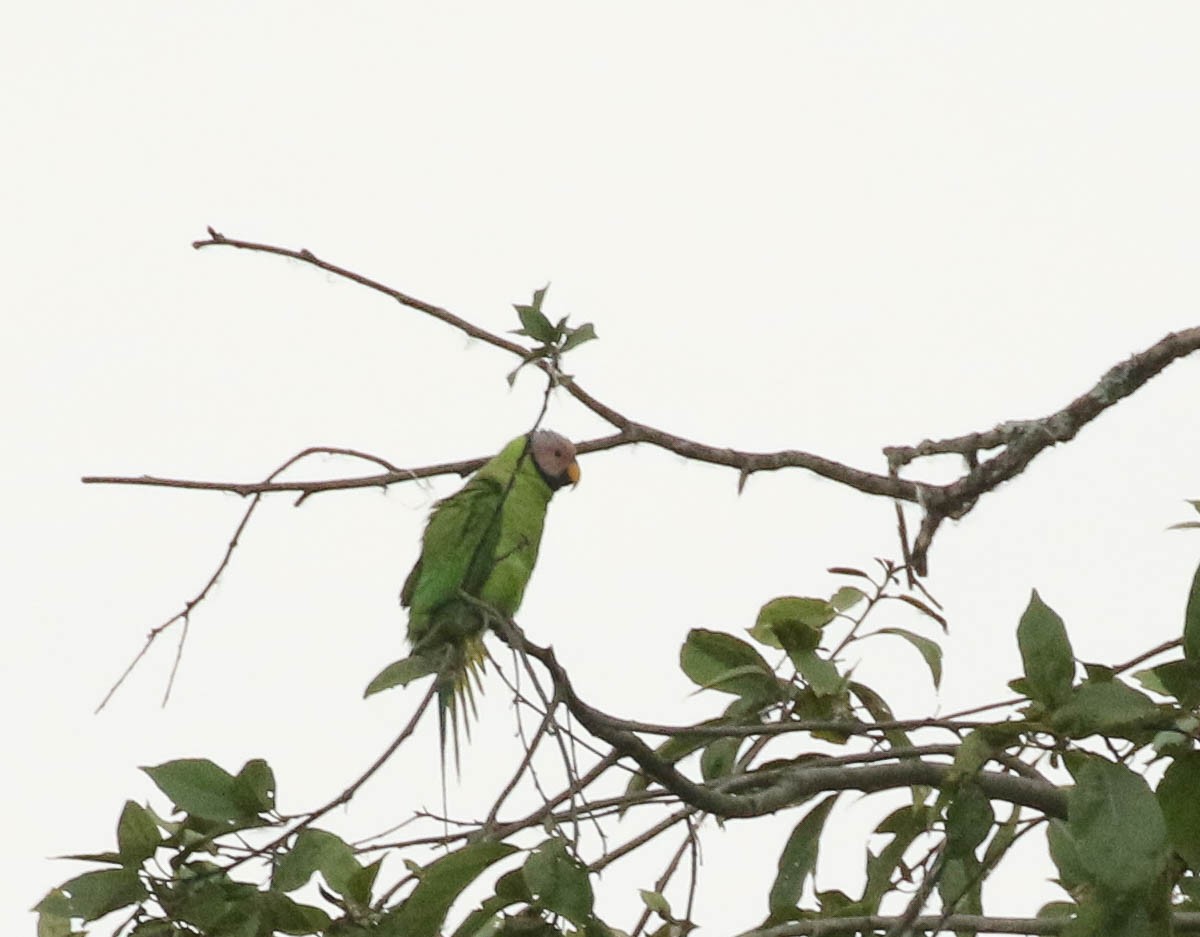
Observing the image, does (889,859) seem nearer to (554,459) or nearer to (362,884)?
(362,884)

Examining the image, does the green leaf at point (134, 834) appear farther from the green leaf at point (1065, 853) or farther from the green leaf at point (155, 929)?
the green leaf at point (1065, 853)

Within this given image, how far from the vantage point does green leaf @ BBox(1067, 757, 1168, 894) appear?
94cm

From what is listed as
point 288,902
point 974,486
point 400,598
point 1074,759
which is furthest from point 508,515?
point 1074,759

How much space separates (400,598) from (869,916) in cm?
104

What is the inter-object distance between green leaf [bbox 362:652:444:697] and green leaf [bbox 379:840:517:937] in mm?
208

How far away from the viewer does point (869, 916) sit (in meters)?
1.26

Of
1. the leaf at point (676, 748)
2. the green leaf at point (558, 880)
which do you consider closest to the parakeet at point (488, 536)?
the leaf at point (676, 748)

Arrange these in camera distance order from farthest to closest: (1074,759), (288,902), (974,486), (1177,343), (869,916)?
(974,486) → (1177,343) → (869,916) → (288,902) → (1074,759)

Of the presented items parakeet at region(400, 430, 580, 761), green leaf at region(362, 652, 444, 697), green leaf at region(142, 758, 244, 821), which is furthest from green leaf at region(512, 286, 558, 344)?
parakeet at region(400, 430, 580, 761)

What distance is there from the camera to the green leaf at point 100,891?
1.17m

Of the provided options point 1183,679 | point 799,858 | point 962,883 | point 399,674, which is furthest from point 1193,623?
point 399,674

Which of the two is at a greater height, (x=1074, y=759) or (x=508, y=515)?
(x=508, y=515)

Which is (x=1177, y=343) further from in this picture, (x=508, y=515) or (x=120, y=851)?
(x=120, y=851)

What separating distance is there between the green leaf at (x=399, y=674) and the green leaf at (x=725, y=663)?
0.83 ft
